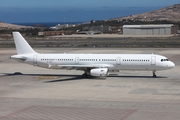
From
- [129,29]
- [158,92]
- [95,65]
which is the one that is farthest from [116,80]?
[129,29]

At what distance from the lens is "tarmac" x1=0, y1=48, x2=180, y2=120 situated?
3475 cm

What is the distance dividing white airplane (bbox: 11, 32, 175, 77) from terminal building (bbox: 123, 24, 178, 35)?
125m

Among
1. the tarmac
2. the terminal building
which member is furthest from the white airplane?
the terminal building

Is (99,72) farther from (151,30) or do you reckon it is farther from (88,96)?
(151,30)

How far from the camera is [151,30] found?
180m

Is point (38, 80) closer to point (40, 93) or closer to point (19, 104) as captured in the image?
point (40, 93)

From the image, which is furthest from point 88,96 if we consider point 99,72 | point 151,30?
point 151,30

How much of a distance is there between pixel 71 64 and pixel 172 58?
91.7 ft

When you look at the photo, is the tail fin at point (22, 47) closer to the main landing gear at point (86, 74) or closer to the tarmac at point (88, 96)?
the tarmac at point (88, 96)

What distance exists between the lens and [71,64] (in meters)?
56.5

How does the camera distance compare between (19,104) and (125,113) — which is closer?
(125,113)

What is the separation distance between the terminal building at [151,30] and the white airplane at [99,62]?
12509cm

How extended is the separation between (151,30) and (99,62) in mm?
127127

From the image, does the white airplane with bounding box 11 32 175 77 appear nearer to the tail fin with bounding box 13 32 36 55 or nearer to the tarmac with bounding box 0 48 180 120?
the tail fin with bounding box 13 32 36 55
